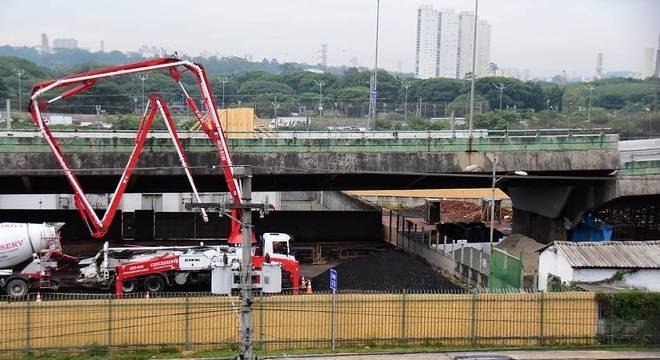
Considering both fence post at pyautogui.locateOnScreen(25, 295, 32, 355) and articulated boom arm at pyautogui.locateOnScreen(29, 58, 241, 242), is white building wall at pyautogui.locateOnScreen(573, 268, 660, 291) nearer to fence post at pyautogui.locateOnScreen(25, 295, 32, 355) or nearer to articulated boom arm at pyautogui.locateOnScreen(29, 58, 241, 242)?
articulated boom arm at pyautogui.locateOnScreen(29, 58, 241, 242)

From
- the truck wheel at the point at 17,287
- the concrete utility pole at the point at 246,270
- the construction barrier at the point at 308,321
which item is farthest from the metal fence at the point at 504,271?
the truck wheel at the point at 17,287

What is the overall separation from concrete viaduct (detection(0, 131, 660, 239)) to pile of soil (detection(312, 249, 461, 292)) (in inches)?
177

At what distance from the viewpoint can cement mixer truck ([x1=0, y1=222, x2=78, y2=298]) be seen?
86.8 ft

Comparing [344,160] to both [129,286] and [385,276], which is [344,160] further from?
[129,286]

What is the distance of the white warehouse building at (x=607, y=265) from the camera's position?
23844 mm

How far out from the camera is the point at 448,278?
33.2m

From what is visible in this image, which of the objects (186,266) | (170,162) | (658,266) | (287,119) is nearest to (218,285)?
(186,266)

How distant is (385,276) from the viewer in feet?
103

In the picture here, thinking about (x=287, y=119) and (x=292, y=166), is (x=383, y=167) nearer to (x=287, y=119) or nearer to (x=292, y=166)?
(x=292, y=166)

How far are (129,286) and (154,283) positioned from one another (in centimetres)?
99

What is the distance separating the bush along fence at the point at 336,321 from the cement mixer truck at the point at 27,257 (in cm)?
703

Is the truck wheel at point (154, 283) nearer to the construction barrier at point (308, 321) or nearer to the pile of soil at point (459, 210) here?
the construction barrier at point (308, 321)

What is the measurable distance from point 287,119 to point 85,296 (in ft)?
210

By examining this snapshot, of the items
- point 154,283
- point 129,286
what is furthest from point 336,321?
point 129,286
